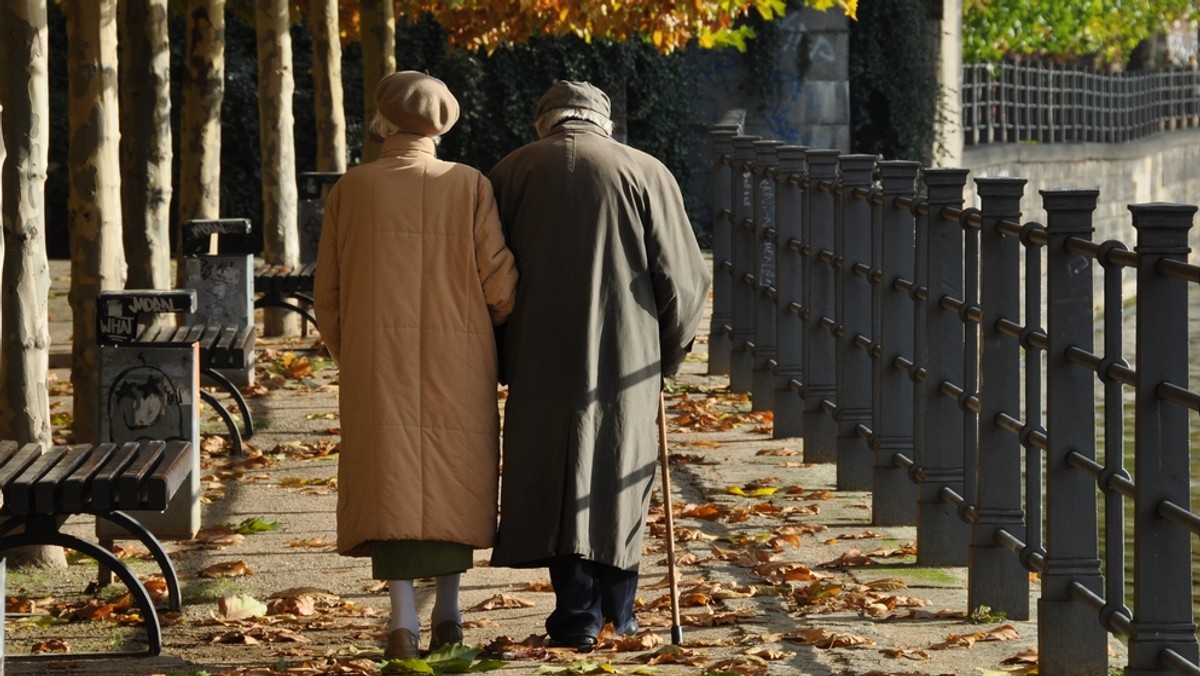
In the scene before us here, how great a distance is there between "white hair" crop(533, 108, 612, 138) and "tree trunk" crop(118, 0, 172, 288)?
5.09m

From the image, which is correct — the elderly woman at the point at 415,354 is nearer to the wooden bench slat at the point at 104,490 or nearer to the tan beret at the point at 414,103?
the tan beret at the point at 414,103

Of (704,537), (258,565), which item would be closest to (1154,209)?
(704,537)

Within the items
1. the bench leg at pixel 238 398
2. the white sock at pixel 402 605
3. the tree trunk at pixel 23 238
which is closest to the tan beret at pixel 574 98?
the white sock at pixel 402 605

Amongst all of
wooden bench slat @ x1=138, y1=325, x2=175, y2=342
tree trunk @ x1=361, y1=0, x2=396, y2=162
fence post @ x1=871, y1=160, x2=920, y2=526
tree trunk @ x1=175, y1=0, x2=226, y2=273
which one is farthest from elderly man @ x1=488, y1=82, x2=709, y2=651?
tree trunk @ x1=361, y1=0, x2=396, y2=162


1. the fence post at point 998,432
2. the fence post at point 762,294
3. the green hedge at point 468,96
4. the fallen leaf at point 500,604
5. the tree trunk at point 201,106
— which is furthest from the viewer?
the green hedge at point 468,96

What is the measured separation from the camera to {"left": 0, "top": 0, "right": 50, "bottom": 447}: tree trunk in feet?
24.4

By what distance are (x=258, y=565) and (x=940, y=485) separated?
2.40m

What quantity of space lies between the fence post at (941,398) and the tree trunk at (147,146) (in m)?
4.88

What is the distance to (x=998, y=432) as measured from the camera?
22.4 feet

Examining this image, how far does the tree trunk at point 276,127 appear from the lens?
14672 mm

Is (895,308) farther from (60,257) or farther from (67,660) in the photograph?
(60,257)

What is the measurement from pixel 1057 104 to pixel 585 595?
103 ft

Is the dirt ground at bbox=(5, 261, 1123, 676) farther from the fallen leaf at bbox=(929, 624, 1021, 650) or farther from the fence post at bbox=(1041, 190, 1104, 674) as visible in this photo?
the fence post at bbox=(1041, 190, 1104, 674)

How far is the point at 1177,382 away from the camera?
5301 millimetres
